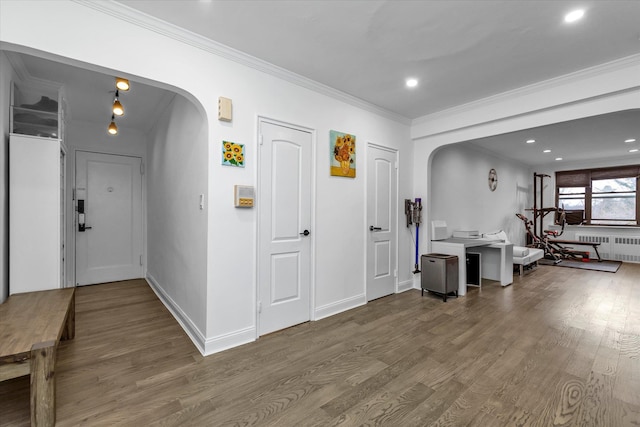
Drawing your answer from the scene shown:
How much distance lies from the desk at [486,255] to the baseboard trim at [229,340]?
10.3 ft

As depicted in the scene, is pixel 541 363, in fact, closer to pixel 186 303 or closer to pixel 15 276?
pixel 186 303

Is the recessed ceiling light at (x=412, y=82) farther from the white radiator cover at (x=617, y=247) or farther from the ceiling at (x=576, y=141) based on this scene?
the white radiator cover at (x=617, y=247)

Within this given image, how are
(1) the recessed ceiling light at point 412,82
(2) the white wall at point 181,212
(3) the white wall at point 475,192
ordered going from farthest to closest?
(3) the white wall at point 475,192 < (1) the recessed ceiling light at point 412,82 < (2) the white wall at point 181,212

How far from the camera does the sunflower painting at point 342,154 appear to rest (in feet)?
11.1

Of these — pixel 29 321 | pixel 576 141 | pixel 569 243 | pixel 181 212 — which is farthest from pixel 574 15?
pixel 569 243

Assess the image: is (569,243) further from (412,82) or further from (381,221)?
(412,82)

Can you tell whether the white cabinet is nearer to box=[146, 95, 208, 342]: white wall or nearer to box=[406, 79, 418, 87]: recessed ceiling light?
box=[146, 95, 208, 342]: white wall

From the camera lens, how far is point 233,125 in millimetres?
2596

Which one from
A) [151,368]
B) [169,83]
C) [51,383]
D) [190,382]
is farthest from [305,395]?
[169,83]

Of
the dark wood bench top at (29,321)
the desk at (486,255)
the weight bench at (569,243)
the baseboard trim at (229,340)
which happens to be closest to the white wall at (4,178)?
the dark wood bench top at (29,321)

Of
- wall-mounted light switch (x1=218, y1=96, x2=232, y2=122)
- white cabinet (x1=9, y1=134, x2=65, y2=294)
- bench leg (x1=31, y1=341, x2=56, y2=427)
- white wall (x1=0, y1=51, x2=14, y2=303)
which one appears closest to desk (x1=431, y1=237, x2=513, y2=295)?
wall-mounted light switch (x1=218, y1=96, x2=232, y2=122)

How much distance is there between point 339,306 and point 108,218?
13.6 feet

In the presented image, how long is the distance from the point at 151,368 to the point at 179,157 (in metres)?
2.15

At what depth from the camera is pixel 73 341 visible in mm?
2646
